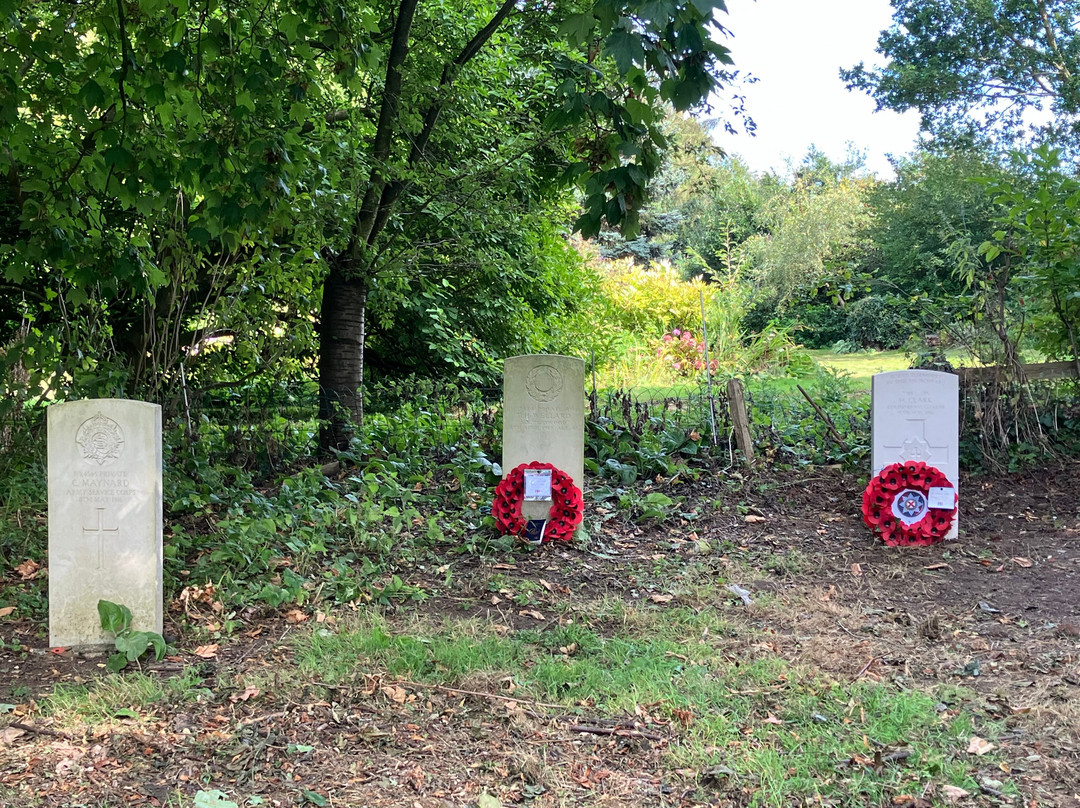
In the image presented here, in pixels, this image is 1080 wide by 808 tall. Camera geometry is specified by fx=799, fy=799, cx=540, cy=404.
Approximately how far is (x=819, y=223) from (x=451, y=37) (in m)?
16.9

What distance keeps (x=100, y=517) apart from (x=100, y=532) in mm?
75

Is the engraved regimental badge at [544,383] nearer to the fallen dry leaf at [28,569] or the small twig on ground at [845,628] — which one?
the small twig on ground at [845,628]

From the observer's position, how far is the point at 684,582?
480cm

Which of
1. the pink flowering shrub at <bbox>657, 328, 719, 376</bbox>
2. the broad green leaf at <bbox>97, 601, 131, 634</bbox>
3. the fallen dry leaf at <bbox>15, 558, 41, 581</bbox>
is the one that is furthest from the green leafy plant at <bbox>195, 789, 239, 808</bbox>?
the pink flowering shrub at <bbox>657, 328, 719, 376</bbox>

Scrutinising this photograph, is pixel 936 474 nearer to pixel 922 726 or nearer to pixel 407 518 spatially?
pixel 922 726

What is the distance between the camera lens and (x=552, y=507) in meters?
5.61

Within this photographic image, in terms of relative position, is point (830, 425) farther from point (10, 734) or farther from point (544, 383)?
point (10, 734)

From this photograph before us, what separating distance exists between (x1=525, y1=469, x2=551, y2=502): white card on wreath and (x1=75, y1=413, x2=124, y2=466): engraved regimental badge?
8.53 ft

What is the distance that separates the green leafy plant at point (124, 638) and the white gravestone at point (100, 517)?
0.19ft

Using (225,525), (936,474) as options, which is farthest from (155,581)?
(936,474)

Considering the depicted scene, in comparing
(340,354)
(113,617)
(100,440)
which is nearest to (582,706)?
(113,617)

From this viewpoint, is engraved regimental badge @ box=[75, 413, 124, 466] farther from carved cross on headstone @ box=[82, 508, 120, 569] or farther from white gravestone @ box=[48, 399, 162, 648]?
carved cross on headstone @ box=[82, 508, 120, 569]

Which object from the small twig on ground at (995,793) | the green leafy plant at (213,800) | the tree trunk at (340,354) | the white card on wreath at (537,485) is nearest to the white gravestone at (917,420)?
the white card on wreath at (537,485)

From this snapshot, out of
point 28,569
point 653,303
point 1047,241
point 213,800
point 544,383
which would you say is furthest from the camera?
point 653,303
